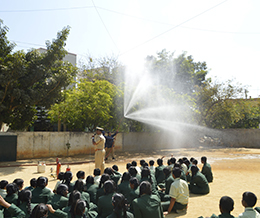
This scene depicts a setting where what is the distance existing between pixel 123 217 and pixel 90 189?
204 cm

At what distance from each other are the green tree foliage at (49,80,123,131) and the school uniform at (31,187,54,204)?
12235mm

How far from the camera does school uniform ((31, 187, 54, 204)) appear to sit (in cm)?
475

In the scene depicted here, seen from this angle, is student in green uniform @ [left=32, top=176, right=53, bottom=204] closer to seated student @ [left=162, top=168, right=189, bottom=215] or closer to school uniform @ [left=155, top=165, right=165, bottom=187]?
seated student @ [left=162, top=168, right=189, bottom=215]

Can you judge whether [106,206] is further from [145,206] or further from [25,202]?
[25,202]

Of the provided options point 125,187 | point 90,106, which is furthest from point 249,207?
point 90,106

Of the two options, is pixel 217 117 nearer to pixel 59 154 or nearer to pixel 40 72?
pixel 59 154

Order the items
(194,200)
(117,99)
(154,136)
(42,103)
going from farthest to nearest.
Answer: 1. (154,136)
2. (117,99)
3. (42,103)
4. (194,200)

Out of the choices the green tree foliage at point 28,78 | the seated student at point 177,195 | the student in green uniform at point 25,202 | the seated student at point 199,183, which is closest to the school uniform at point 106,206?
the student in green uniform at point 25,202

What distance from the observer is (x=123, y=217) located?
3.70 meters

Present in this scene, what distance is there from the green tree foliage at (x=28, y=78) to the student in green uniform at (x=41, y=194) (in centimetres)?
902

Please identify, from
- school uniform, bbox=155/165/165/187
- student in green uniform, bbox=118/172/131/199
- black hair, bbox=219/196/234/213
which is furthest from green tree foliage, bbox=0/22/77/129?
black hair, bbox=219/196/234/213

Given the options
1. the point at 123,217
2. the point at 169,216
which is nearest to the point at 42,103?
the point at 169,216

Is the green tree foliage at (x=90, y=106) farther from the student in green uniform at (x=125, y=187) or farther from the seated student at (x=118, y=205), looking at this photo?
the seated student at (x=118, y=205)

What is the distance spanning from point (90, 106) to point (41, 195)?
1258cm
